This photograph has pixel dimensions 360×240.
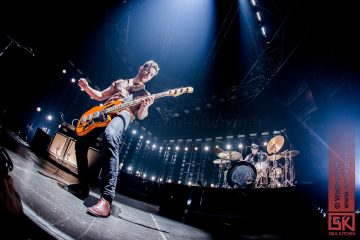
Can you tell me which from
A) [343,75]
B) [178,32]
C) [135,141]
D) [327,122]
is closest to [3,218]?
[327,122]

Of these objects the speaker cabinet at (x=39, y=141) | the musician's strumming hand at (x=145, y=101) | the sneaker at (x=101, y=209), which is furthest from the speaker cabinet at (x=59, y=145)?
the sneaker at (x=101, y=209)

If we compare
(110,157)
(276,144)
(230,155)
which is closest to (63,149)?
(230,155)

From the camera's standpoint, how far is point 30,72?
8.78 meters

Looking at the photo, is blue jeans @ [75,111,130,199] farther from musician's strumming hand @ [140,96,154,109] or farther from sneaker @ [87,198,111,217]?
musician's strumming hand @ [140,96,154,109]

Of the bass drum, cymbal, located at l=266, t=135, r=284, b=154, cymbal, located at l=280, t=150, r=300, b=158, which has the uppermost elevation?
cymbal, located at l=266, t=135, r=284, b=154

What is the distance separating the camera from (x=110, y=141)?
6.97ft

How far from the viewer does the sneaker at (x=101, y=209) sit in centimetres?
161

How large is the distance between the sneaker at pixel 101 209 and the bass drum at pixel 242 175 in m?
5.73

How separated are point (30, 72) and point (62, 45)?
175 cm

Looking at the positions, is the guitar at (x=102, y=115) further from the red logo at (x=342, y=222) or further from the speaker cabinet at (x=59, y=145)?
the speaker cabinet at (x=59, y=145)

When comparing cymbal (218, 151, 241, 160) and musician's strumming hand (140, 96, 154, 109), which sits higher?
cymbal (218, 151, 241, 160)

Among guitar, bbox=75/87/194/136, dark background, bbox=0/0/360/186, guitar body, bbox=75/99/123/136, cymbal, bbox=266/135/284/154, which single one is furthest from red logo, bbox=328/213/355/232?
cymbal, bbox=266/135/284/154

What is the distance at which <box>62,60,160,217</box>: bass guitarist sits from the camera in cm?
193

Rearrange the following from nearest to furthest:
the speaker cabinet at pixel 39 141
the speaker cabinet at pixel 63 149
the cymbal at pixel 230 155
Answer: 1. the speaker cabinet at pixel 39 141
2. the speaker cabinet at pixel 63 149
3. the cymbal at pixel 230 155
